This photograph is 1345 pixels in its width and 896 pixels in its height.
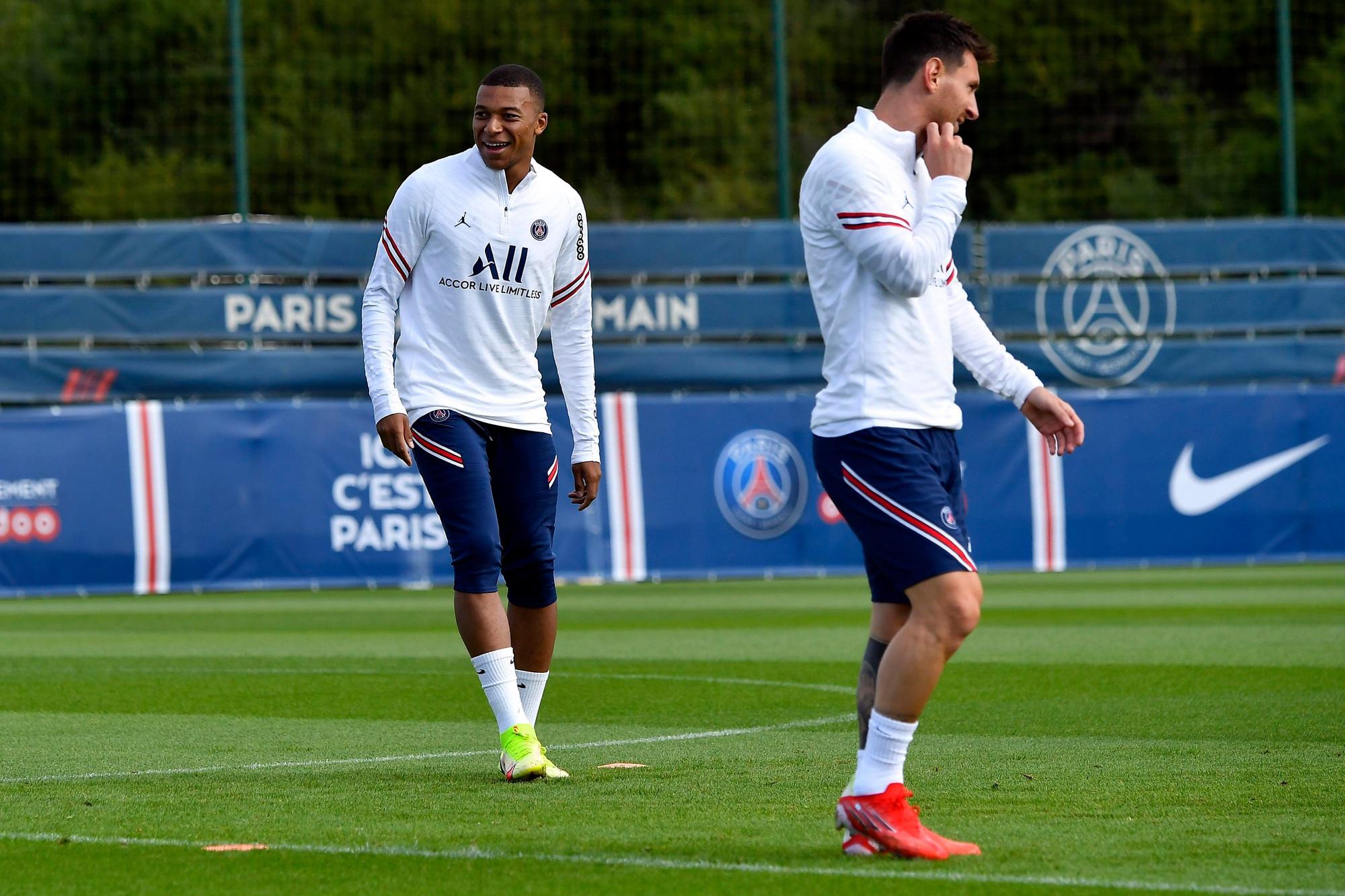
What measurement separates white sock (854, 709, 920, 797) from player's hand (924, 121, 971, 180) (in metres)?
1.32

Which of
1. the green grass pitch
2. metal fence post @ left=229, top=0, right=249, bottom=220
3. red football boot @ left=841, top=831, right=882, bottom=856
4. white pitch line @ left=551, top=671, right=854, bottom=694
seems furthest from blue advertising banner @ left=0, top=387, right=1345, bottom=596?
red football boot @ left=841, top=831, right=882, bottom=856

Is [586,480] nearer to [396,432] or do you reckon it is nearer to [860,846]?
[396,432]

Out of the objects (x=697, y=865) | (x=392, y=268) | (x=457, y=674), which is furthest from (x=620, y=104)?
(x=697, y=865)

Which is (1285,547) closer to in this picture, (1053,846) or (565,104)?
(1053,846)

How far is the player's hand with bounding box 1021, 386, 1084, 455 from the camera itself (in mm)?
4938

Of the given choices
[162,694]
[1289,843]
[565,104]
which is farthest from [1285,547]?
[565,104]

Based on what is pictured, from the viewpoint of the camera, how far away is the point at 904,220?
4.87 meters

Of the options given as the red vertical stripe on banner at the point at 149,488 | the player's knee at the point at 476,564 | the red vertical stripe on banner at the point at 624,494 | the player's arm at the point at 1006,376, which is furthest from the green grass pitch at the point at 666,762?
the red vertical stripe on banner at the point at 624,494

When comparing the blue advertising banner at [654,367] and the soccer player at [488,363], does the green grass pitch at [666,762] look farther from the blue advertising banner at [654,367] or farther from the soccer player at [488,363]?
the blue advertising banner at [654,367]

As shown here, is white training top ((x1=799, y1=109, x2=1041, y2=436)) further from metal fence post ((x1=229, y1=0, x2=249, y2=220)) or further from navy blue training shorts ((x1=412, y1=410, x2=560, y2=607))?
metal fence post ((x1=229, y1=0, x2=249, y2=220))

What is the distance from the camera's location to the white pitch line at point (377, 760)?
21.0ft

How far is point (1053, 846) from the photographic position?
486 cm

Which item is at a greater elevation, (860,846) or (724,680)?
(860,846)

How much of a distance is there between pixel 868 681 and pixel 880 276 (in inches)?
41.5
